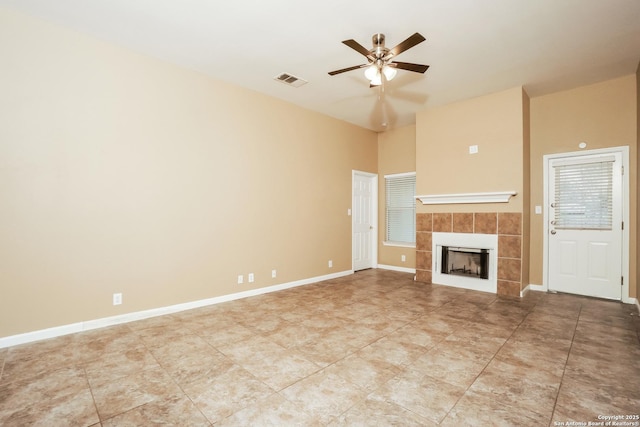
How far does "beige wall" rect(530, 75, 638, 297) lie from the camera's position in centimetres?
402

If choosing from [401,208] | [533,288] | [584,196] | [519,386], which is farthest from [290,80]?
[533,288]

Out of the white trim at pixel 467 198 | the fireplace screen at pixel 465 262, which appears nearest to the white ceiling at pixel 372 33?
the white trim at pixel 467 198

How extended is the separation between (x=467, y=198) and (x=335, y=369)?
3.77m

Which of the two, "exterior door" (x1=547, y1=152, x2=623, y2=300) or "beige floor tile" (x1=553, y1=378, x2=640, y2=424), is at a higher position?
"exterior door" (x1=547, y1=152, x2=623, y2=300)

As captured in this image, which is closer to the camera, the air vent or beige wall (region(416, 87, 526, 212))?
the air vent

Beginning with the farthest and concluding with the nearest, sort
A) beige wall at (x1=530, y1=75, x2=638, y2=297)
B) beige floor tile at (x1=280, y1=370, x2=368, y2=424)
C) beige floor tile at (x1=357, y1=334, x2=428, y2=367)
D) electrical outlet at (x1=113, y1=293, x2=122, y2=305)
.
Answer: beige wall at (x1=530, y1=75, x2=638, y2=297)
electrical outlet at (x1=113, y1=293, x2=122, y2=305)
beige floor tile at (x1=357, y1=334, x2=428, y2=367)
beige floor tile at (x1=280, y1=370, x2=368, y2=424)

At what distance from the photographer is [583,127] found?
437 cm

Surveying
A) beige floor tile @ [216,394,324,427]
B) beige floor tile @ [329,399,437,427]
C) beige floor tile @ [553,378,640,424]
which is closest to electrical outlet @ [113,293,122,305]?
beige floor tile @ [216,394,324,427]

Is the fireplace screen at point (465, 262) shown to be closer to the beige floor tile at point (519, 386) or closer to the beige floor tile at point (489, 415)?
the beige floor tile at point (519, 386)

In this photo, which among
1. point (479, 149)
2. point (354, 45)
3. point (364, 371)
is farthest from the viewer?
point (479, 149)

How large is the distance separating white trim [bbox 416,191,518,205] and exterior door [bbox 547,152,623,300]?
91 centimetres

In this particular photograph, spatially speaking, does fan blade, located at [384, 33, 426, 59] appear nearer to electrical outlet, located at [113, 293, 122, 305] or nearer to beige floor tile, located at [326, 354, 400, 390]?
beige floor tile, located at [326, 354, 400, 390]

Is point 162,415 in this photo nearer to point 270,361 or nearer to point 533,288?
point 270,361

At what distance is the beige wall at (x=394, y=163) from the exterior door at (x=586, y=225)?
2407mm
